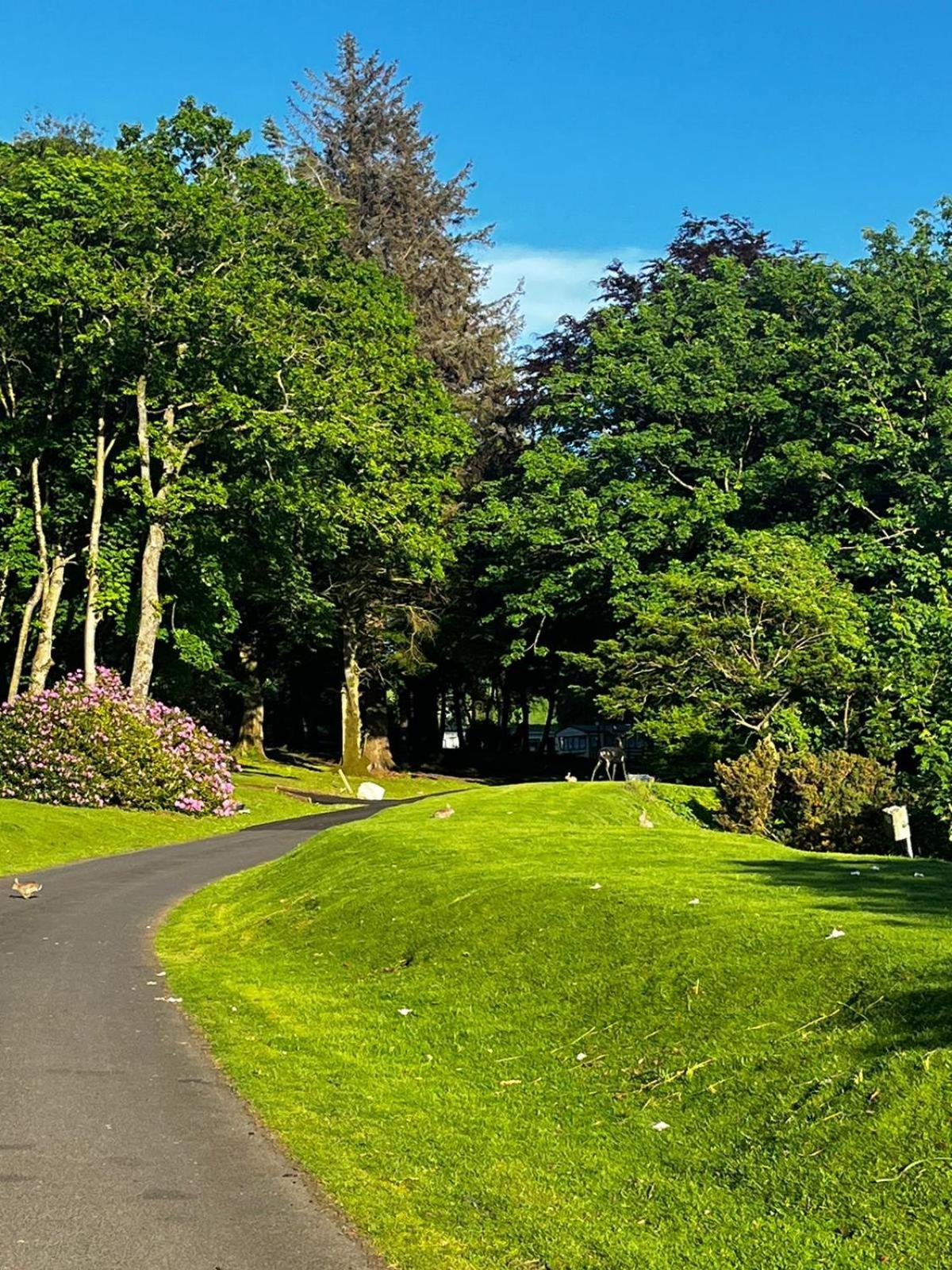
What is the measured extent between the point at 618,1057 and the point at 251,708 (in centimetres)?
4995

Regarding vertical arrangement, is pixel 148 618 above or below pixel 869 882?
above

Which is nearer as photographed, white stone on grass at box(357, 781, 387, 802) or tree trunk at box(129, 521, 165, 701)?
tree trunk at box(129, 521, 165, 701)

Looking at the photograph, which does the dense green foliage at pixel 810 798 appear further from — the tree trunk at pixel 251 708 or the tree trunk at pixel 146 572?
the tree trunk at pixel 251 708

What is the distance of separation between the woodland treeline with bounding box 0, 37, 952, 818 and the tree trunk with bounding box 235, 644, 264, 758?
15 centimetres

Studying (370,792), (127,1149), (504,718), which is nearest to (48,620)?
(370,792)

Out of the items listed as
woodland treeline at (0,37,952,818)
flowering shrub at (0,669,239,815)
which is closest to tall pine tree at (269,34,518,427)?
woodland treeline at (0,37,952,818)

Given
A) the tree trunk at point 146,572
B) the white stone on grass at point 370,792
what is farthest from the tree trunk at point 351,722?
the tree trunk at point 146,572

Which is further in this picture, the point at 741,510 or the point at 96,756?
the point at 741,510

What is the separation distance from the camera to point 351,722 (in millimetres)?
54719

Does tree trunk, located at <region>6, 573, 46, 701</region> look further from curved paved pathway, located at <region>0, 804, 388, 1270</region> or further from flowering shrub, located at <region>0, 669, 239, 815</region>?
curved paved pathway, located at <region>0, 804, 388, 1270</region>

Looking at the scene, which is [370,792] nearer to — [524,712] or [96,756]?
[96,756]

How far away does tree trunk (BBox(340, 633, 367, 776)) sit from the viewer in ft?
176

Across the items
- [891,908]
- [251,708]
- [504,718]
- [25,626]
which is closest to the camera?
[891,908]

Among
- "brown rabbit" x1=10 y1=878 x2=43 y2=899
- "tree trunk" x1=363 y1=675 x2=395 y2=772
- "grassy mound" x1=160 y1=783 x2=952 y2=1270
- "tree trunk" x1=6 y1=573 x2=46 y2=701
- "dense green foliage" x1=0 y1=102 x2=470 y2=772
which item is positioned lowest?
"brown rabbit" x1=10 y1=878 x2=43 y2=899
